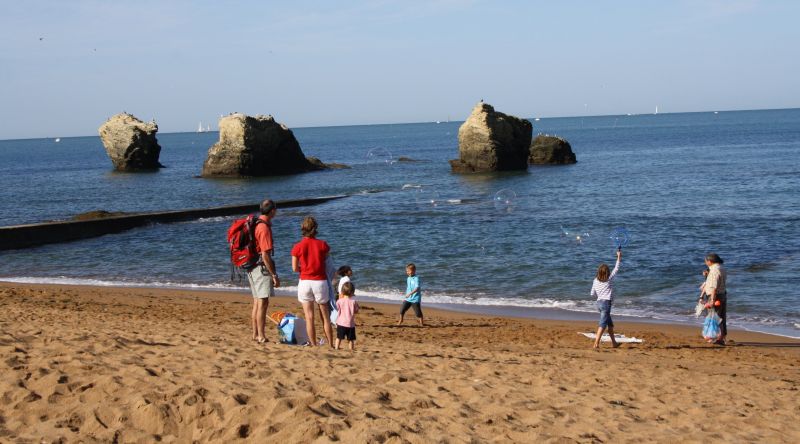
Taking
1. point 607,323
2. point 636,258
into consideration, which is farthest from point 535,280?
point 607,323

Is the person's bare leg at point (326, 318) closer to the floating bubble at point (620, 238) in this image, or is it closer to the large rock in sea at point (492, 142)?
the floating bubble at point (620, 238)

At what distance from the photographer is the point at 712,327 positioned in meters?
13.1

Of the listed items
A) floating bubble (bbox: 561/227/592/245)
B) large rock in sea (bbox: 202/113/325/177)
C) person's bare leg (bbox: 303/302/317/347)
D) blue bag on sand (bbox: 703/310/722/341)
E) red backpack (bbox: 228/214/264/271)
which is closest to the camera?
red backpack (bbox: 228/214/264/271)

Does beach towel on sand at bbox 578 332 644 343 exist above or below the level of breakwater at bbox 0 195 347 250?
below

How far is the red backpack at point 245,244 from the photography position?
31.1 ft

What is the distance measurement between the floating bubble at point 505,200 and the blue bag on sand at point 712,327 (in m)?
22.4

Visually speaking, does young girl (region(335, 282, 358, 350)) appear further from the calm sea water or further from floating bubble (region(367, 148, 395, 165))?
floating bubble (region(367, 148, 395, 165))

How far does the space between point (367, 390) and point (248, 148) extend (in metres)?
55.0

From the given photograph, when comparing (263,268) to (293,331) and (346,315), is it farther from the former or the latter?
(346,315)

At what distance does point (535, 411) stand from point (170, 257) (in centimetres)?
1967

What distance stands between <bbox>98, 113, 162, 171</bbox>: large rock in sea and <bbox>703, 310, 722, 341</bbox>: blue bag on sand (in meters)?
66.5

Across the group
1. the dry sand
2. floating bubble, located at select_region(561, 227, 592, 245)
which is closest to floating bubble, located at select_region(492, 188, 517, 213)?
floating bubble, located at select_region(561, 227, 592, 245)

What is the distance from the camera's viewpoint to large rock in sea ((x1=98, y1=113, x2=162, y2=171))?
2847 inches

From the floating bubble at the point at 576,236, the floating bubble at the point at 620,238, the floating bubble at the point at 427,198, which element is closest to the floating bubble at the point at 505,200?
the floating bubble at the point at 427,198
